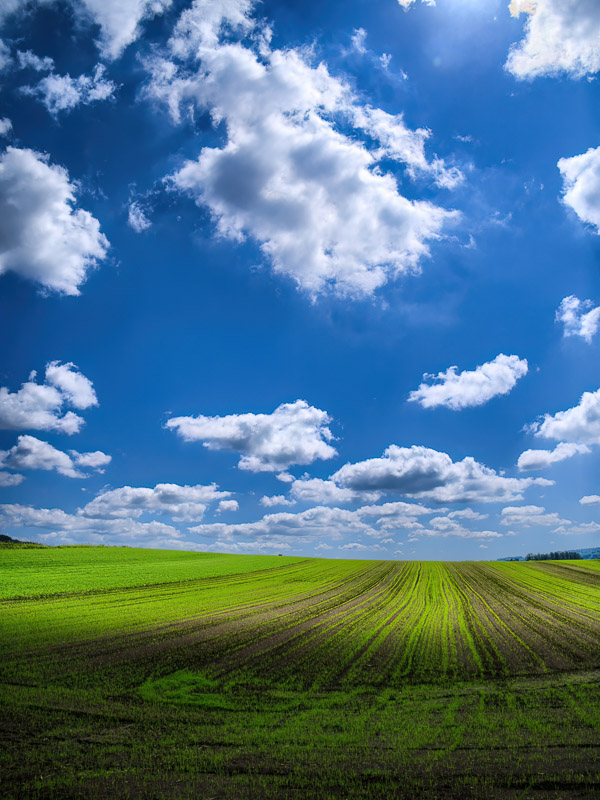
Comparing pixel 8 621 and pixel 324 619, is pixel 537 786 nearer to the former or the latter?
pixel 324 619

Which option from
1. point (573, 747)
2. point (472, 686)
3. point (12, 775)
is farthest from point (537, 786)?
point (12, 775)

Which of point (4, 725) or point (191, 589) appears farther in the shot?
point (191, 589)

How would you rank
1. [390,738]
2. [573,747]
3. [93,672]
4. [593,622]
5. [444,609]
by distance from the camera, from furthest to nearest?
1. [444,609]
2. [593,622]
3. [93,672]
4. [390,738]
5. [573,747]

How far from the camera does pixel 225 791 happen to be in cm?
879

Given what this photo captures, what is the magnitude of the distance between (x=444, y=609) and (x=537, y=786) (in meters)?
25.5

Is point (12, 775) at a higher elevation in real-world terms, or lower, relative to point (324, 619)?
higher

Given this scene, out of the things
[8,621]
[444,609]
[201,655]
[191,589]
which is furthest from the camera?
[191,589]

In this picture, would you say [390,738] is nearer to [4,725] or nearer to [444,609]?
[4,725]

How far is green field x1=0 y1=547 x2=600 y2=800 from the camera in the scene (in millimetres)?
9273

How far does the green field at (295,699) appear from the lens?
927 cm

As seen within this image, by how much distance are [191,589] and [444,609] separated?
22.4m

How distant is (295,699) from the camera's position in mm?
14984

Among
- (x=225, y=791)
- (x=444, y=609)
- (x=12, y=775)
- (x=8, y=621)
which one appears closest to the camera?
(x=225, y=791)

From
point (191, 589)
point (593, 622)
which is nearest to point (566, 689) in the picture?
point (593, 622)
